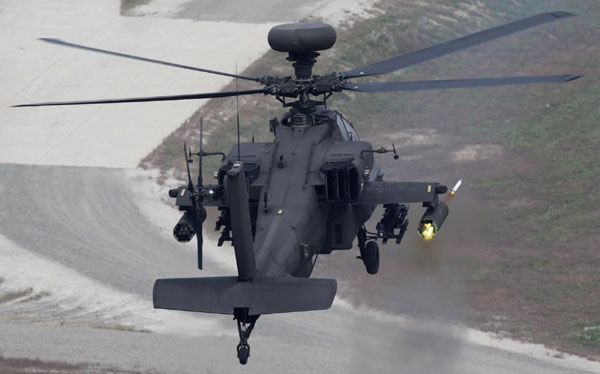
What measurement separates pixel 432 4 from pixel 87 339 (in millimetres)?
46253

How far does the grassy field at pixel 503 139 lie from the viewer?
163ft

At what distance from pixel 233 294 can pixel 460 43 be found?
1017 centimetres

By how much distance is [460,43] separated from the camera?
110 feet

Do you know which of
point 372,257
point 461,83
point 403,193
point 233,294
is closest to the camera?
point 233,294

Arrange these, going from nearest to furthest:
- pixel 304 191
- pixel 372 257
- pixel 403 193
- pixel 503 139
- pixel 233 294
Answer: pixel 233 294 → pixel 304 191 → pixel 403 193 → pixel 372 257 → pixel 503 139

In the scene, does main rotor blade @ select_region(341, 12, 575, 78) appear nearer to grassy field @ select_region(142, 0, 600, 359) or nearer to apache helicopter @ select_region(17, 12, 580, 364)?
apache helicopter @ select_region(17, 12, 580, 364)

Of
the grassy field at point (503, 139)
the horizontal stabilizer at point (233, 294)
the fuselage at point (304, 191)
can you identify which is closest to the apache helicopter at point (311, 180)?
the fuselage at point (304, 191)

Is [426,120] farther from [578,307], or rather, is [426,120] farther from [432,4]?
[578,307]

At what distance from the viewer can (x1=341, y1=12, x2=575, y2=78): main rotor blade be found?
1291 inches

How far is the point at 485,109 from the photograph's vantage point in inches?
2815

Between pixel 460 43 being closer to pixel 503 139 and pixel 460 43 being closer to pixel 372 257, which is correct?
pixel 372 257

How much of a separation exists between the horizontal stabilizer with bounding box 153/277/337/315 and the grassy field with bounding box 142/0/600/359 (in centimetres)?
1883

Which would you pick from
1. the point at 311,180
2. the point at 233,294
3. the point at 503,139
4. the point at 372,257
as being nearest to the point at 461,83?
the point at 311,180

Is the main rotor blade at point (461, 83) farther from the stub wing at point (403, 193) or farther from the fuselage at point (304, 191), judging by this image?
the stub wing at point (403, 193)
